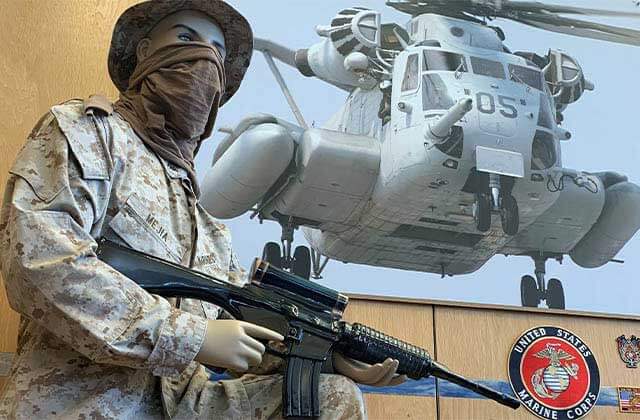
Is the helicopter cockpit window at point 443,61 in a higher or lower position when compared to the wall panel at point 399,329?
higher

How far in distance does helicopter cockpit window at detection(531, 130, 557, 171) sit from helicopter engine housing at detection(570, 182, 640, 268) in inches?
7.4

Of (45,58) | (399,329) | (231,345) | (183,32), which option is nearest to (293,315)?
(231,345)

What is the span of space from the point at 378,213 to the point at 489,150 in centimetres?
35

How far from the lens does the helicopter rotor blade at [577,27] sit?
2.02m

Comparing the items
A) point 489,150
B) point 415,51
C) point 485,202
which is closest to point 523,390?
point 485,202

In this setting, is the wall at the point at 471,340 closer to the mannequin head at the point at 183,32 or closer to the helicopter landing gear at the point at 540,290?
the helicopter landing gear at the point at 540,290

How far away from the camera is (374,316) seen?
Answer: 60.4 inches

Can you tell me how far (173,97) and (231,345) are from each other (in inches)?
15.5

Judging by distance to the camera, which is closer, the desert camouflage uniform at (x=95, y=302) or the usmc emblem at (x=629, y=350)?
the desert camouflage uniform at (x=95, y=302)

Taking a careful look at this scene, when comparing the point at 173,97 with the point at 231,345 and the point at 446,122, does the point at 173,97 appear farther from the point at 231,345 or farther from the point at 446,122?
the point at 446,122

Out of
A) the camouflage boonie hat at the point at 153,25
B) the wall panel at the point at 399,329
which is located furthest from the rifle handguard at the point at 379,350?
the camouflage boonie hat at the point at 153,25

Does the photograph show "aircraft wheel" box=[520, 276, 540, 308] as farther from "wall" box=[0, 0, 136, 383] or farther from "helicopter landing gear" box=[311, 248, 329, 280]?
"wall" box=[0, 0, 136, 383]

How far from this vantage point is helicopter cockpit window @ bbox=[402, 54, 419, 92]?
6.01 feet

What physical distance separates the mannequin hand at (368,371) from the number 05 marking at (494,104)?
102 cm
